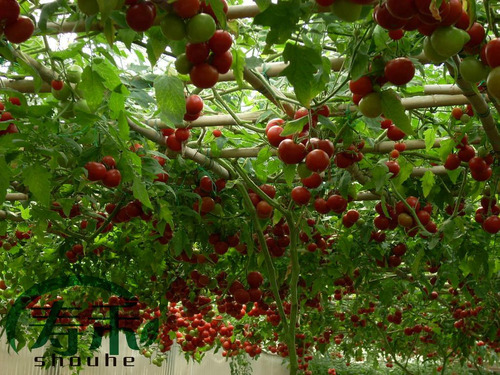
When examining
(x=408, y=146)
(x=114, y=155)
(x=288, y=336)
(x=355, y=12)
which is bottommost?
(x=288, y=336)

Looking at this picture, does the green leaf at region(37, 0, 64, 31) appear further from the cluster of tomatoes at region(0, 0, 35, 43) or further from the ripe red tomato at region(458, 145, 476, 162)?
the ripe red tomato at region(458, 145, 476, 162)

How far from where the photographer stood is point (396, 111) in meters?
1.06

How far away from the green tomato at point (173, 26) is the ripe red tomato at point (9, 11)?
28 cm

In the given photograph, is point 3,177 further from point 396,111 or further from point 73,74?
point 396,111

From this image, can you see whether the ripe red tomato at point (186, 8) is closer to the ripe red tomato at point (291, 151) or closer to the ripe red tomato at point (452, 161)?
the ripe red tomato at point (291, 151)

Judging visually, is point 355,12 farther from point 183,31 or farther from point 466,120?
point 466,120

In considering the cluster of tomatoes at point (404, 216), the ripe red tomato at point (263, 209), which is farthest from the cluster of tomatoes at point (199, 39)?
the cluster of tomatoes at point (404, 216)

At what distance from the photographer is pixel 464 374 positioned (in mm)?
9875

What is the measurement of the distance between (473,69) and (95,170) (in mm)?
1215

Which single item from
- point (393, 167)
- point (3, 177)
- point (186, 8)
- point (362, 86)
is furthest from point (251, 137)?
point (186, 8)

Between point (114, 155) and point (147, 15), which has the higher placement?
point (114, 155)

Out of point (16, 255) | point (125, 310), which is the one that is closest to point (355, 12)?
point (16, 255)

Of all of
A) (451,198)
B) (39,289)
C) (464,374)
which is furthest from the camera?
(464,374)

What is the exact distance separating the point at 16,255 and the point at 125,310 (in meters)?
1.40
